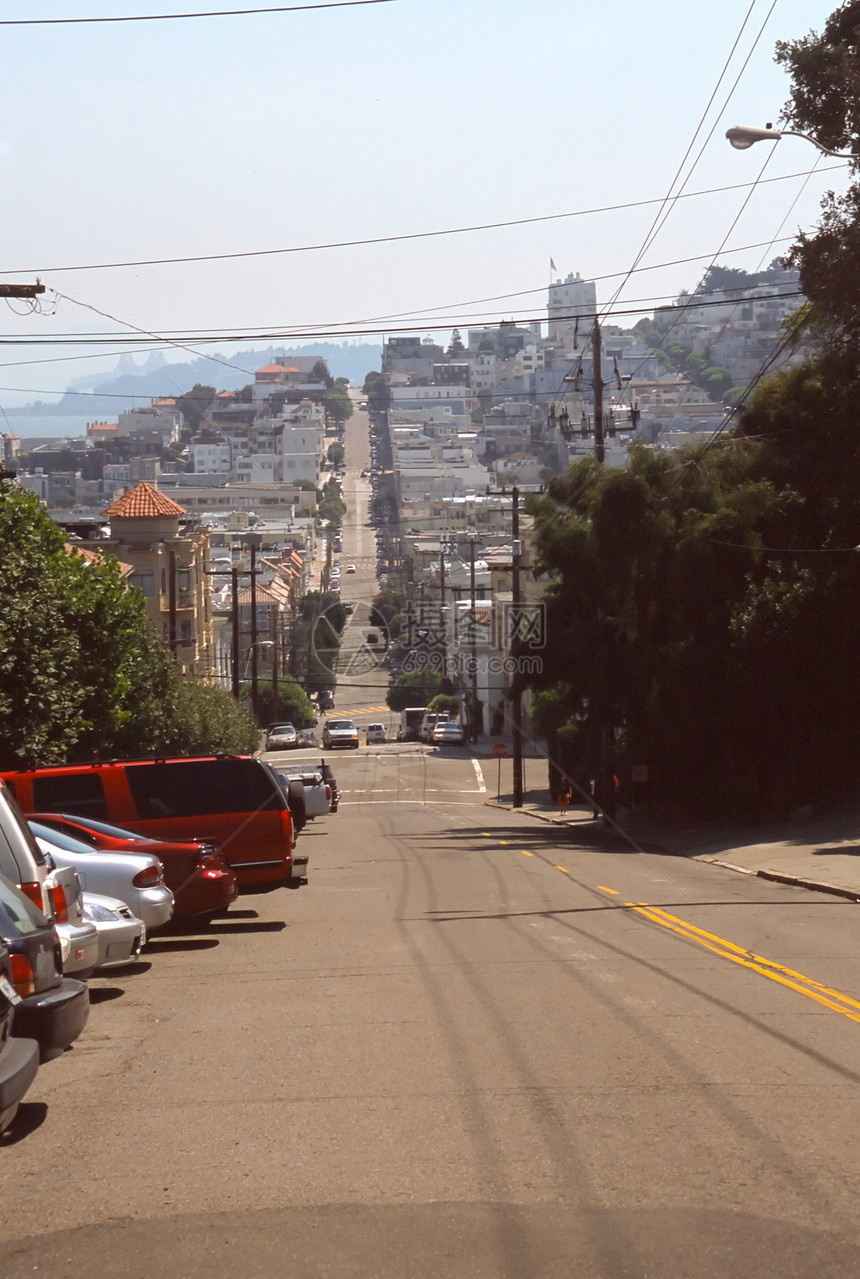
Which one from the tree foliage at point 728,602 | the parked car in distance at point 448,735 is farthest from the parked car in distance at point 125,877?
the parked car in distance at point 448,735

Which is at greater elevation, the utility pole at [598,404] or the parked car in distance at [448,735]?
the utility pole at [598,404]

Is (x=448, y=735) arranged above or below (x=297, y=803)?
below

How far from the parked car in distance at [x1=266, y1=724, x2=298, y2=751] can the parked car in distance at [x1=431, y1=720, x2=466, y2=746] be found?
317 inches

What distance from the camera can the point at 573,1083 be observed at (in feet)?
26.6

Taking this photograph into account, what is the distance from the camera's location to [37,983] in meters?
7.15

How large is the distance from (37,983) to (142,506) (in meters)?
59.5

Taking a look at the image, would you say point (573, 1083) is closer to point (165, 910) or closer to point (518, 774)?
point (165, 910)

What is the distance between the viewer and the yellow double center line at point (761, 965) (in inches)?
417

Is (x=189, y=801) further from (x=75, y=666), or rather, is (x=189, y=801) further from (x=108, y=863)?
(x=75, y=666)

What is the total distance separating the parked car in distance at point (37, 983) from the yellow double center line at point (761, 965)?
5.45m

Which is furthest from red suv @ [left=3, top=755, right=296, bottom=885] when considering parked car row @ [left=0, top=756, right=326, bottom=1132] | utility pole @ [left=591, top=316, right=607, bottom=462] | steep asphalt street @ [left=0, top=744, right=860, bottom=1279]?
utility pole @ [left=591, top=316, right=607, bottom=462]

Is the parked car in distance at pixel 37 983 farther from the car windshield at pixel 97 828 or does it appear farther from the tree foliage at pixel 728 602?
the tree foliage at pixel 728 602

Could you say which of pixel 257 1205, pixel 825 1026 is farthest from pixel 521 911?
pixel 257 1205

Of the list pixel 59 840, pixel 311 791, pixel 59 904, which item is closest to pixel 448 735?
pixel 311 791
